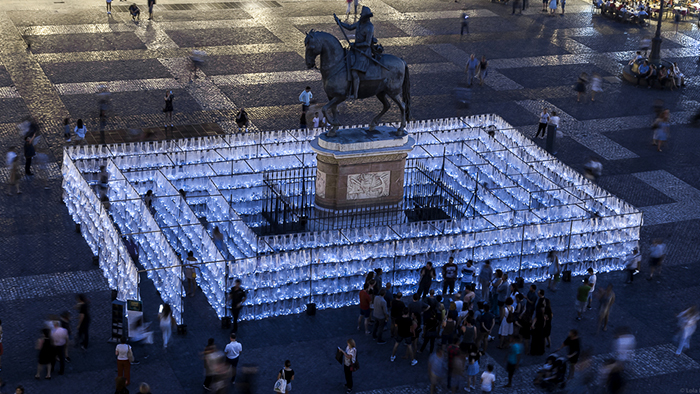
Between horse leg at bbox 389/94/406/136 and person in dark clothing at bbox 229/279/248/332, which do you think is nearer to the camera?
person in dark clothing at bbox 229/279/248/332

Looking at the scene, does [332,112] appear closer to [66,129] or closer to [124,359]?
[124,359]

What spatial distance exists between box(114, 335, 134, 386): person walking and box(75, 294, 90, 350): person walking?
4.85ft

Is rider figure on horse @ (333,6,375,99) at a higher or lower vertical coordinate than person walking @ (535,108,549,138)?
higher

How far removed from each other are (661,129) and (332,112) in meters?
13.9

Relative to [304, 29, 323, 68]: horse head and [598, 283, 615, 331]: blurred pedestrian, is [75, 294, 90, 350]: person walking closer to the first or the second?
[304, 29, 323, 68]: horse head

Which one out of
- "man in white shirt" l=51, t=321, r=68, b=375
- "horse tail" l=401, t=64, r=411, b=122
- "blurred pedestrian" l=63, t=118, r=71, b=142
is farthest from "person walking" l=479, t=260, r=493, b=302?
"blurred pedestrian" l=63, t=118, r=71, b=142

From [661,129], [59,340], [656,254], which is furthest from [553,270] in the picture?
[59,340]

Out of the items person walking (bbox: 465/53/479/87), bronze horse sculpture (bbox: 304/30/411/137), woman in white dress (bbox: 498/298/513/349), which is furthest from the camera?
person walking (bbox: 465/53/479/87)

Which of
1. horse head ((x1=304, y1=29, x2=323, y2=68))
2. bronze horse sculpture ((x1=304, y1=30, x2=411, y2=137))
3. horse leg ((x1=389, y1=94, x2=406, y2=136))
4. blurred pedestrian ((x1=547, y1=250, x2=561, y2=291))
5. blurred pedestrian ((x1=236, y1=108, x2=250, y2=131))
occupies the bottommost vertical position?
blurred pedestrian ((x1=547, y1=250, x2=561, y2=291))

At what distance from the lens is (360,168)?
27.6 m

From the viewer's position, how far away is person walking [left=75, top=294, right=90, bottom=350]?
69.5ft

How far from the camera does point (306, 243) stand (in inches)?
995

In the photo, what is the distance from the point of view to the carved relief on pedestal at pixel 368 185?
2770cm

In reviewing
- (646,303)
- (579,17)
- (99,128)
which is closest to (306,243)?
(646,303)
